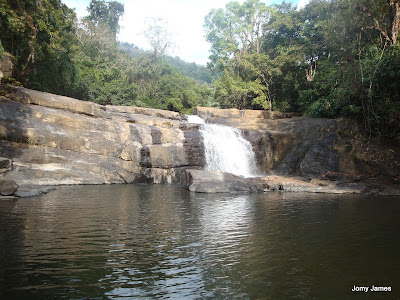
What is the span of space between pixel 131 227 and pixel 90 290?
3432 mm

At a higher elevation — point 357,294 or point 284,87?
point 284,87

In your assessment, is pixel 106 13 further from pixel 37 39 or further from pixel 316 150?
pixel 316 150

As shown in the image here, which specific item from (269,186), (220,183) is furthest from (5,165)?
(269,186)

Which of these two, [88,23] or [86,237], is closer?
[86,237]

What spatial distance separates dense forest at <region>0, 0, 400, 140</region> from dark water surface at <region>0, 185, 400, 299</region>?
940cm

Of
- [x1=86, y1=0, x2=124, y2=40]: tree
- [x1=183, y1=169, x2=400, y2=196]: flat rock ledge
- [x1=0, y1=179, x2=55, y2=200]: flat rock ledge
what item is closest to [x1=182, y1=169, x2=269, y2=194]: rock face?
[x1=183, y1=169, x2=400, y2=196]: flat rock ledge

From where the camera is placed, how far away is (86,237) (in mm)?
6645

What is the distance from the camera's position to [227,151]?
65.1ft

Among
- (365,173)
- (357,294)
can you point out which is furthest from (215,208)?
(365,173)

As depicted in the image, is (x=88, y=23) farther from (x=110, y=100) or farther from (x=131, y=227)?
(x=131, y=227)

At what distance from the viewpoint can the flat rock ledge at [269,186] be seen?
14.2m

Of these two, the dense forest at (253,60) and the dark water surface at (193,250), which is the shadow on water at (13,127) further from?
the dark water surface at (193,250)

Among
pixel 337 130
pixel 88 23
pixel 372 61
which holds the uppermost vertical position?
pixel 88 23

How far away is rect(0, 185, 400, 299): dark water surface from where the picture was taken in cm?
436
